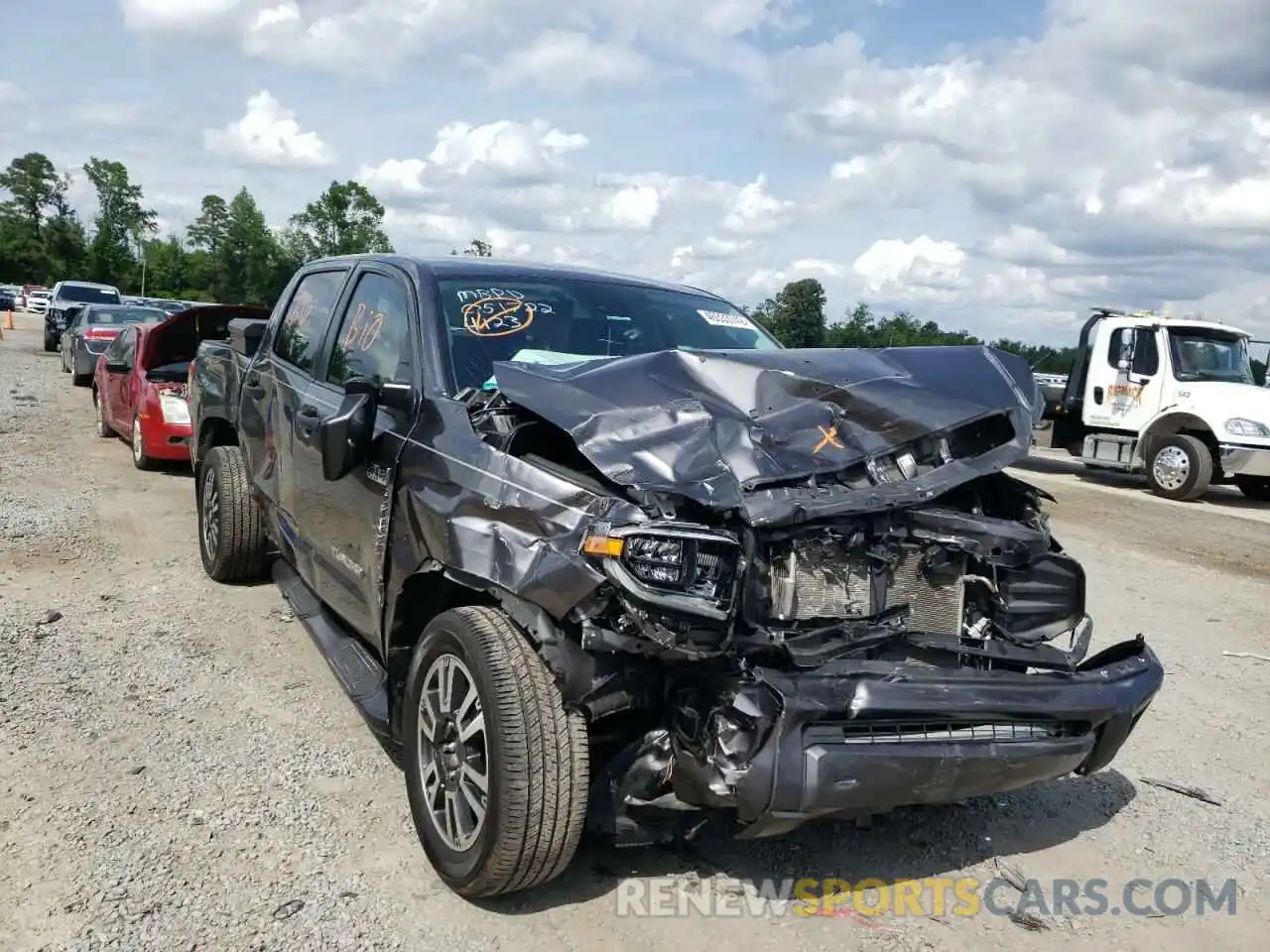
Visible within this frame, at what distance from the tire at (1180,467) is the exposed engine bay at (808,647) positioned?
36.9 ft

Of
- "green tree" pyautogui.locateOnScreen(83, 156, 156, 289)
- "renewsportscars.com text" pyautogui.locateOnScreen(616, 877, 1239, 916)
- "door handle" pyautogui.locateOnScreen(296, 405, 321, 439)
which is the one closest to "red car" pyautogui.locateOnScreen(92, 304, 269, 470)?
"door handle" pyautogui.locateOnScreen(296, 405, 321, 439)

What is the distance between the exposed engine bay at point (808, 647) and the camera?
2.72m

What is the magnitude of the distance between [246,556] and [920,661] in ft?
14.2

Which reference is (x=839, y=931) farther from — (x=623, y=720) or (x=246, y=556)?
(x=246, y=556)

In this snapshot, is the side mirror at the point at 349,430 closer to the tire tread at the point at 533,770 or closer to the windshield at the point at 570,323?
the windshield at the point at 570,323

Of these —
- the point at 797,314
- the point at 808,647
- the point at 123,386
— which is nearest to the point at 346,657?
the point at 808,647

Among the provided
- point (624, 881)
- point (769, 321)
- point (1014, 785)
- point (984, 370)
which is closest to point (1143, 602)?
point (769, 321)

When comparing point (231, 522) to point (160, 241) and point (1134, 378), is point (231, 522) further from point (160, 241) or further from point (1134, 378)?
point (160, 241)

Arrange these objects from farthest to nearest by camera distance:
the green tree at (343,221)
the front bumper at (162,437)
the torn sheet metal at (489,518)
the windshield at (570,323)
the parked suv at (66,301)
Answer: the green tree at (343,221) → the parked suv at (66,301) → the front bumper at (162,437) → the windshield at (570,323) → the torn sheet metal at (489,518)

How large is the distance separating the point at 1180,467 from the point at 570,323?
11.7m

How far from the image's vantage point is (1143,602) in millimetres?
7227

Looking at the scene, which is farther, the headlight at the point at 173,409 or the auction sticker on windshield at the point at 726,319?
the headlight at the point at 173,409

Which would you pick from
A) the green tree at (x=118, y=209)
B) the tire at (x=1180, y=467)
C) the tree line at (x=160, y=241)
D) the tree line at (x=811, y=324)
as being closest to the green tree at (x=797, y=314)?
the tree line at (x=811, y=324)

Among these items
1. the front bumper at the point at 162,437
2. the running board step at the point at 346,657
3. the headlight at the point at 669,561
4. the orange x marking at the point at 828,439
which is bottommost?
the running board step at the point at 346,657
